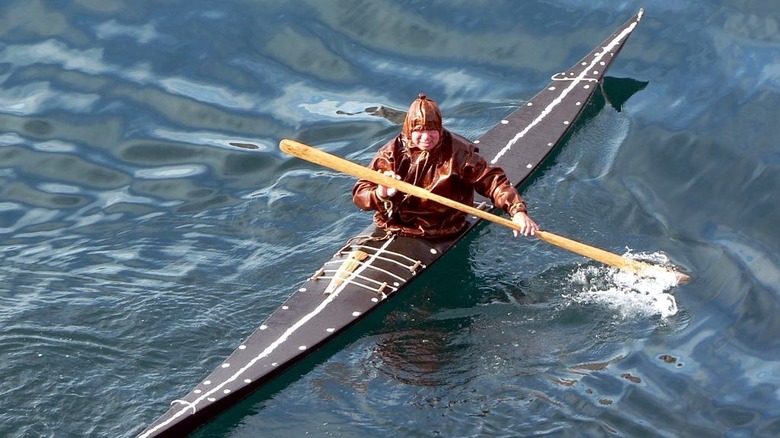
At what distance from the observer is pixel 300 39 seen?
45.1 ft

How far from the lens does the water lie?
841 cm

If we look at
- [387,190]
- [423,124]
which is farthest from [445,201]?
[423,124]

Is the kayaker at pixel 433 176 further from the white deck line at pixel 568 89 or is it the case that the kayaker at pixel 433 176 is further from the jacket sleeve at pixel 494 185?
the white deck line at pixel 568 89

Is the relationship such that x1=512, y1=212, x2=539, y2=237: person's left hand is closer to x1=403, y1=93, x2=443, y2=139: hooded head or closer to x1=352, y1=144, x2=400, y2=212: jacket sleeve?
x1=403, y1=93, x2=443, y2=139: hooded head

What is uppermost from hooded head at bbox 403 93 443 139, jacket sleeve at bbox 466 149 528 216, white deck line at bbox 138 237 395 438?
hooded head at bbox 403 93 443 139

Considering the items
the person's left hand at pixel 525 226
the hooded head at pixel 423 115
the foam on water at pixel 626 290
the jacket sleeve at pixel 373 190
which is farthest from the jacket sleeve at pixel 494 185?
the foam on water at pixel 626 290

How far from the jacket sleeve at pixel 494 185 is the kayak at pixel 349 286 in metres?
0.57

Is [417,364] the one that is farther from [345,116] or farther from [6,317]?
[345,116]

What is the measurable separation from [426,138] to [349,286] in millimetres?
1215

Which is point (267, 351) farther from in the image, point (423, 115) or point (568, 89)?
point (568, 89)

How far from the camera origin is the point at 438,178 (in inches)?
374

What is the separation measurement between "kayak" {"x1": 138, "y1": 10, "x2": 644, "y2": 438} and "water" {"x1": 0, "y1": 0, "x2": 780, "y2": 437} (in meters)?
0.16

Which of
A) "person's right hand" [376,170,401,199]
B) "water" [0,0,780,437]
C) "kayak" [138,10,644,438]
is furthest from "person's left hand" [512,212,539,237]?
"person's right hand" [376,170,401,199]

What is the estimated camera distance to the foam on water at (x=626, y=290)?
365 inches
